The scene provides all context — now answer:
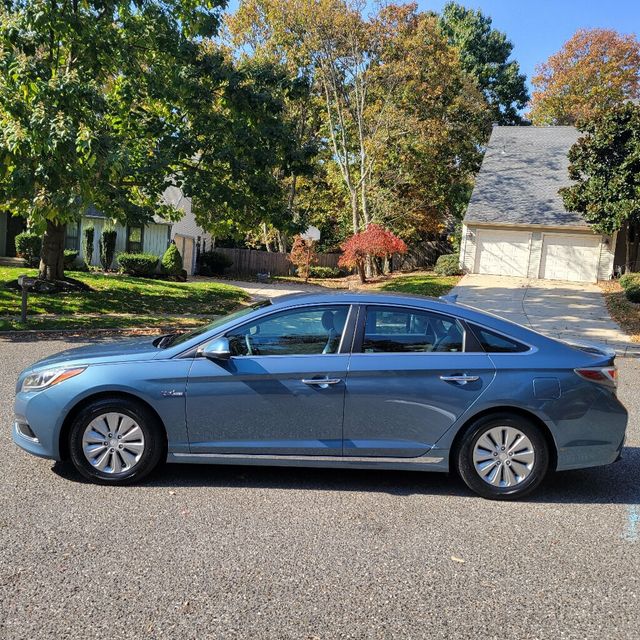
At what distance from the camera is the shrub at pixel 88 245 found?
29453 millimetres

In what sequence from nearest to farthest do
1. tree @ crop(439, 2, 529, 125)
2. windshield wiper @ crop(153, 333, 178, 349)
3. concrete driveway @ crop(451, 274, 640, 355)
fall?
1. windshield wiper @ crop(153, 333, 178, 349)
2. concrete driveway @ crop(451, 274, 640, 355)
3. tree @ crop(439, 2, 529, 125)

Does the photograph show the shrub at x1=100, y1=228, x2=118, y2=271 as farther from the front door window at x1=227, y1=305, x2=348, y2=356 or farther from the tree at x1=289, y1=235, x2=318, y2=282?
the front door window at x1=227, y1=305, x2=348, y2=356

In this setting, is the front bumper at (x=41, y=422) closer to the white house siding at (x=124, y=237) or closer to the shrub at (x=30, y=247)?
the shrub at (x=30, y=247)

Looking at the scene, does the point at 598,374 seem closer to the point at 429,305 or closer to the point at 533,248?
the point at 429,305

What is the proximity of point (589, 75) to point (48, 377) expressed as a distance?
4690cm

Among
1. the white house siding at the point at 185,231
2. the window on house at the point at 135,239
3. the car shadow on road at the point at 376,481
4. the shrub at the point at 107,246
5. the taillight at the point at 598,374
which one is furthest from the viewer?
the white house siding at the point at 185,231

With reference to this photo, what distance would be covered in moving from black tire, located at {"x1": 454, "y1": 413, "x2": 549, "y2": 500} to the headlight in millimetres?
2976

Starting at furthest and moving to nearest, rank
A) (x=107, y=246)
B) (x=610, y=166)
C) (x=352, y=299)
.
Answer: (x=107, y=246), (x=610, y=166), (x=352, y=299)

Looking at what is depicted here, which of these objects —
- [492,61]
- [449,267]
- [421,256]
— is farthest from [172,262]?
[492,61]

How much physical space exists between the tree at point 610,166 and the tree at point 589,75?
71.0ft

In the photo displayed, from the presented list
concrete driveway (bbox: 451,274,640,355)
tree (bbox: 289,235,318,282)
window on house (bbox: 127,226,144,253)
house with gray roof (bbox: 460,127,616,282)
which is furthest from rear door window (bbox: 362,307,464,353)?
tree (bbox: 289,235,318,282)

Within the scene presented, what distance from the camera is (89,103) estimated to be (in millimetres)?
11430

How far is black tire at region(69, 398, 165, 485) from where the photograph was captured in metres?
4.70

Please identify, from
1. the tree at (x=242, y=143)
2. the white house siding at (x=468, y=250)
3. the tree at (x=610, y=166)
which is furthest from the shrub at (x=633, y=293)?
the tree at (x=242, y=143)
